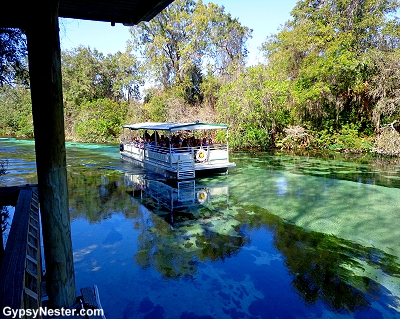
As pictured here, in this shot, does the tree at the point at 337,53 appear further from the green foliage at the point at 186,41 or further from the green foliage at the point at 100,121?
the green foliage at the point at 100,121

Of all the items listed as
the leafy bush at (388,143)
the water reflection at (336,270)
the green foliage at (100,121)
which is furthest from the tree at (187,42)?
the water reflection at (336,270)

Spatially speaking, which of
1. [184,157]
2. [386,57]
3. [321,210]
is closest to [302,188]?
[321,210]

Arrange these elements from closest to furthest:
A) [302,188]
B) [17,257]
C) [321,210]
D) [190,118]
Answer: [17,257] < [321,210] < [302,188] < [190,118]

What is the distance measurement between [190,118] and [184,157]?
47.1 ft

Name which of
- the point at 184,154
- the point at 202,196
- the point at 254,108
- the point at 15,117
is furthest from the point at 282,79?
the point at 15,117

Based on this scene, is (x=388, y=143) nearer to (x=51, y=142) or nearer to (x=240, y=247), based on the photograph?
(x=240, y=247)

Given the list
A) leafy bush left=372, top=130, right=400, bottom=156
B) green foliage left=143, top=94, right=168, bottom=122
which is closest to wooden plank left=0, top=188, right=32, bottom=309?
leafy bush left=372, top=130, right=400, bottom=156

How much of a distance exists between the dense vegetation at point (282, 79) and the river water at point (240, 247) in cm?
966

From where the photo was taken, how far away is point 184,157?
1279cm

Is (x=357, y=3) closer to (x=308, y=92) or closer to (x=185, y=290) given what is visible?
(x=308, y=92)

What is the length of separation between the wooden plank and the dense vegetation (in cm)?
1486

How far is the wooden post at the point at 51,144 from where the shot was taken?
6.77 feet

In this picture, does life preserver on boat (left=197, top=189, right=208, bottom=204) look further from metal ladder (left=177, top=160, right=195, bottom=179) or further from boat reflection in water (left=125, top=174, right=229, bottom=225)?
metal ladder (left=177, top=160, right=195, bottom=179)

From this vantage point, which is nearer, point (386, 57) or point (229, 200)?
point (229, 200)
